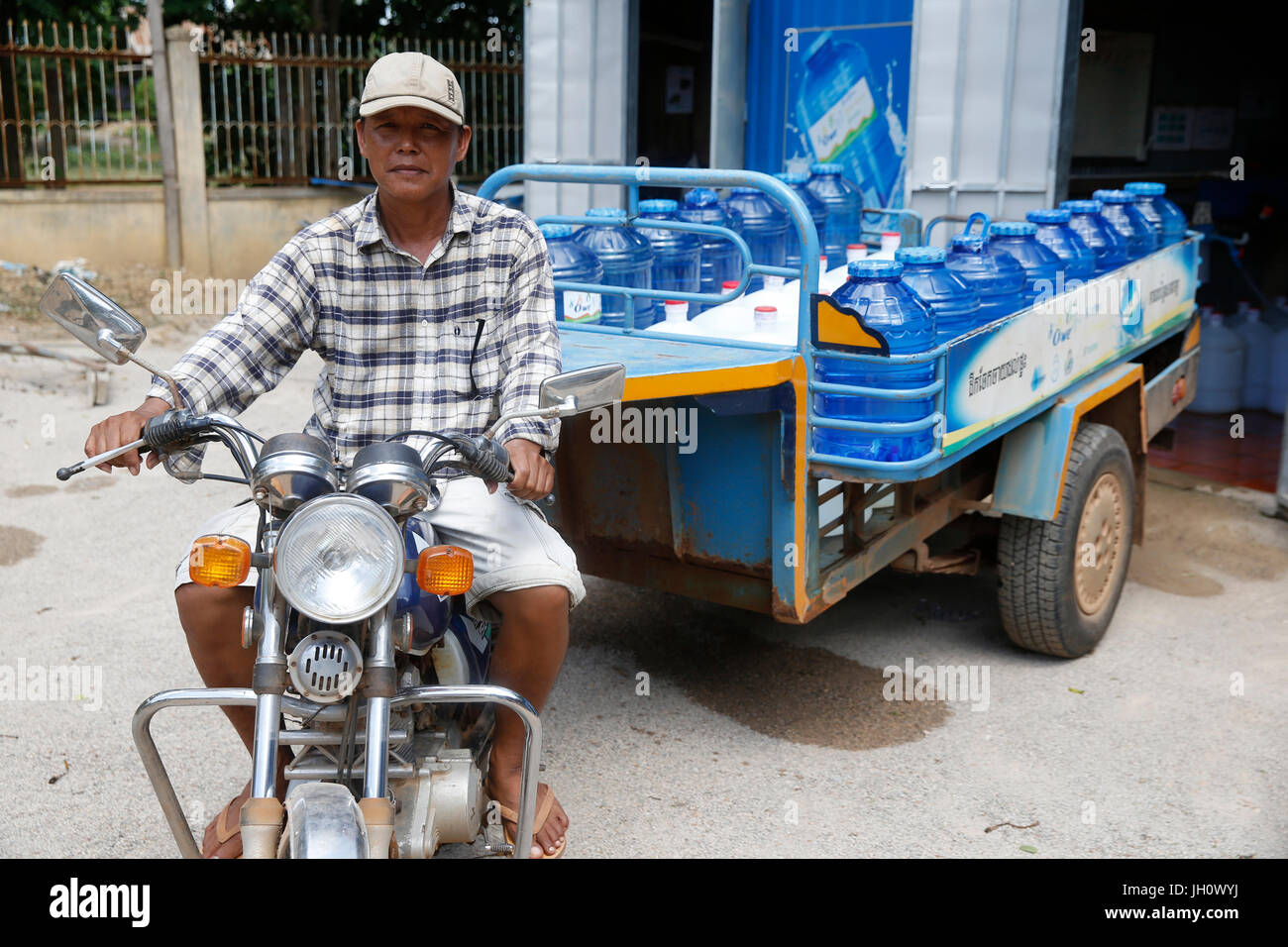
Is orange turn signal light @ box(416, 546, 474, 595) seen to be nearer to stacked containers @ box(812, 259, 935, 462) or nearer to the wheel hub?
stacked containers @ box(812, 259, 935, 462)

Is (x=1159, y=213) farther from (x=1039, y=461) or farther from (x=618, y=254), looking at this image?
(x=618, y=254)

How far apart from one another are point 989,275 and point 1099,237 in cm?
94

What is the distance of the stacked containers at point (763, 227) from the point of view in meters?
4.45

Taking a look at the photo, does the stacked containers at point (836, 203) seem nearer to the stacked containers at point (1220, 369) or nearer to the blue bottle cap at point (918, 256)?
the blue bottle cap at point (918, 256)

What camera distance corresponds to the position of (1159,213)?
4.95 metres

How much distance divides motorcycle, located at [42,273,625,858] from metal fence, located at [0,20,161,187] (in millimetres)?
8964

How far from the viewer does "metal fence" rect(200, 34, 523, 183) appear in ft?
34.5

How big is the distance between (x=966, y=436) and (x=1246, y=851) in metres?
1.18

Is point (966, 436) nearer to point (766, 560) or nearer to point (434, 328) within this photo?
point (766, 560)

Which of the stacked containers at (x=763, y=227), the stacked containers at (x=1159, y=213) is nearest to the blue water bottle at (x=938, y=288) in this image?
the stacked containers at (x=763, y=227)

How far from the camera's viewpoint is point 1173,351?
530 cm

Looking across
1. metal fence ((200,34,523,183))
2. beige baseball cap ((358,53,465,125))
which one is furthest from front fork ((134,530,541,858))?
metal fence ((200,34,523,183))

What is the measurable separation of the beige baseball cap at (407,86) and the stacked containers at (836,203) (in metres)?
Answer: 2.40

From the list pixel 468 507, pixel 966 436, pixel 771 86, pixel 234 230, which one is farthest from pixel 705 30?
pixel 468 507
